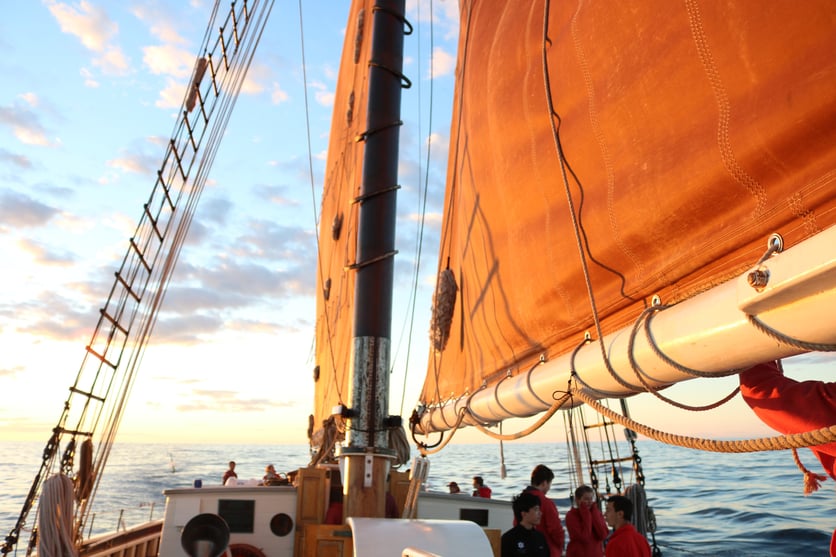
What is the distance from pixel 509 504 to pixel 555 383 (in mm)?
3757

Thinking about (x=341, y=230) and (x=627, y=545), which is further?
(x=341, y=230)

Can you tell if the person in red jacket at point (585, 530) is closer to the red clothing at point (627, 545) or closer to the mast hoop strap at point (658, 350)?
the red clothing at point (627, 545)

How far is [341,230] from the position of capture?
Result: 754 cm

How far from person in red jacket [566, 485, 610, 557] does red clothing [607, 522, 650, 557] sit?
0.84 metres

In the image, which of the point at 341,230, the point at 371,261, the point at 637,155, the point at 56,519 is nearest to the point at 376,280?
the point at 371,261

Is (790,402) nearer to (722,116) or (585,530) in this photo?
(722,116)

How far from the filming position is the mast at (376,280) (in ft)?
11.3

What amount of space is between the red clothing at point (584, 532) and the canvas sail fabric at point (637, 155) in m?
1.74

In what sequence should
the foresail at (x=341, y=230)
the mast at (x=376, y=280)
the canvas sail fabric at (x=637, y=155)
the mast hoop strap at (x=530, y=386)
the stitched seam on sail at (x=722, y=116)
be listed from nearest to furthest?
1. the canvas sail fabric at (x=637, y=155)
2. the stitched seam on sail at (x=722, y=116)
3. the mast hoop strap at (x=530, y=386)
4. the mast at (x=376, y=280)
5. the foresail at (x=341, y=230)

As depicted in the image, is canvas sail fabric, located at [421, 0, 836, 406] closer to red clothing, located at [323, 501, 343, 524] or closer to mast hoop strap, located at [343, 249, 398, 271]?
mast hoop strap, located at [343, 249, 398, 271]

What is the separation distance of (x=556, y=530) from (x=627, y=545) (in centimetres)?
90

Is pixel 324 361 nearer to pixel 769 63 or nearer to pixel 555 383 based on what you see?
pixel 555 383

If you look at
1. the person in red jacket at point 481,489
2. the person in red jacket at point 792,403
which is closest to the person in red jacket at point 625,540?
the person in red jacket at point 792,403

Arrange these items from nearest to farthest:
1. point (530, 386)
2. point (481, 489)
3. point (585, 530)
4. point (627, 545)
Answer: point (530, 386) < point (627, 545) < point (585, 530) < point (481, 489)
